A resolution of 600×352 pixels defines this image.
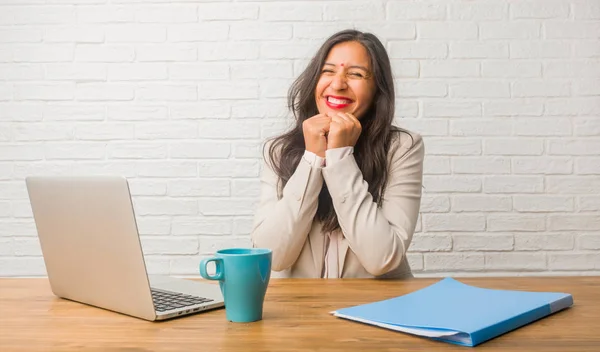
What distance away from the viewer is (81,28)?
97.9 inches

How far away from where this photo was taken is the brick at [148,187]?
2465mm

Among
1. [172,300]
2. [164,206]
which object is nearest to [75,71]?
[164,206]

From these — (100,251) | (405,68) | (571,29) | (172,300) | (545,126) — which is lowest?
(172,300)

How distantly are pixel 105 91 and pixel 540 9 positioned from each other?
66.7 inches

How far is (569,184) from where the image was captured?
2404 millimetres

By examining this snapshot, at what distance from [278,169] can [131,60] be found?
0.97 meters

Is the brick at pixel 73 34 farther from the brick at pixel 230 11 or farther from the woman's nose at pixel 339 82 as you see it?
the woman's nose at pixel 339 82

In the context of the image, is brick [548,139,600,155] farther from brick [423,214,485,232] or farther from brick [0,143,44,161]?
brick [0,143,44,161]

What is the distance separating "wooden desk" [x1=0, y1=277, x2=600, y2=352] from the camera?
0.80 meters

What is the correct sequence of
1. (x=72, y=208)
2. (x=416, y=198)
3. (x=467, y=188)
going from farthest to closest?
1. (x=467, y=188)
2. (x=416, y=198)
3. (x=72, y=208)

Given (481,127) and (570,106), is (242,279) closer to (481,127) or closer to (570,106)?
(481,127)

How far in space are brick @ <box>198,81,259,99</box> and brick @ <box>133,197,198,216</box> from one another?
0.42 meters

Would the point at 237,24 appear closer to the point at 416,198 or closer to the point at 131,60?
the point at 131,60

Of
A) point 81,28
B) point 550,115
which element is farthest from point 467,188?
point 81,28
